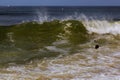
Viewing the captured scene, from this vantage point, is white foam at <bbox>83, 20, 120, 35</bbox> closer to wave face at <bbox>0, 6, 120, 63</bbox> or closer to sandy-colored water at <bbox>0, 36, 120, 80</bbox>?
wave face at <bbox>0, 6, 120, 63</bbox>

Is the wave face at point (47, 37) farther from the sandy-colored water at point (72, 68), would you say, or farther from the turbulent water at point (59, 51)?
the sandy-colored water at point (72, 68)

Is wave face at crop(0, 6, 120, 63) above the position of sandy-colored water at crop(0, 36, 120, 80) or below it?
below

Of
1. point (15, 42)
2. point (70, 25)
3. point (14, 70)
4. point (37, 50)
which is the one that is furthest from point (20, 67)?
point (70, 25)

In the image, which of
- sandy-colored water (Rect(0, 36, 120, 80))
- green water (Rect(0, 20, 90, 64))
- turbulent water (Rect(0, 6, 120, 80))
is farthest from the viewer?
green water (Rect(0, 20, 90, 64))

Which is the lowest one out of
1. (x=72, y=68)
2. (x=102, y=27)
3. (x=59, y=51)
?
(x=102, y=27)

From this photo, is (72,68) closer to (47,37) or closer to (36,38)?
(36,38)

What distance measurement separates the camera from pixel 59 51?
11.2 m

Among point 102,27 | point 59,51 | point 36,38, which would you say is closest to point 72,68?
point 59,51

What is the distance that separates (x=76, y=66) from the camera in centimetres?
871

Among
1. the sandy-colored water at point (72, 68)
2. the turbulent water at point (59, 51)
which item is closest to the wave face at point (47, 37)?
the turbulent water at point (59, 51)

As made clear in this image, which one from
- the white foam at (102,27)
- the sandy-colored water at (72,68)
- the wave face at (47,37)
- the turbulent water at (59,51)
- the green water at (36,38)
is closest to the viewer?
the sandy-colored water at (72,68)

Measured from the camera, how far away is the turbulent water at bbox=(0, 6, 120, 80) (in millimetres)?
7906

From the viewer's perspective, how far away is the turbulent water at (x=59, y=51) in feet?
25.9

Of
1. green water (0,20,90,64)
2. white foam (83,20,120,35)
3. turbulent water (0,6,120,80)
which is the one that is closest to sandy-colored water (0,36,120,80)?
turbulent water (0,6,120,80)
